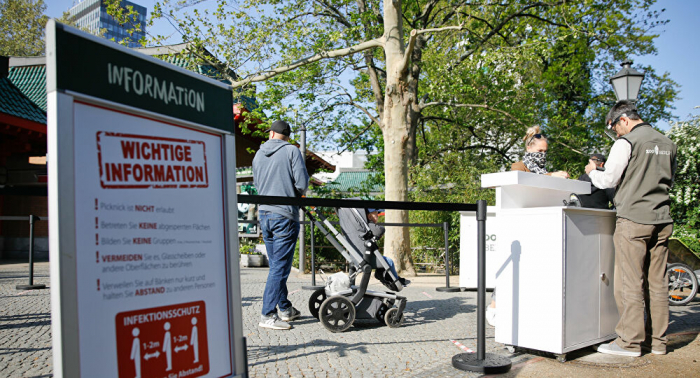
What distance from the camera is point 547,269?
4441 millimetres

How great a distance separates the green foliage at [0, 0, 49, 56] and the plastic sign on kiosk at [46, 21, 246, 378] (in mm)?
38034

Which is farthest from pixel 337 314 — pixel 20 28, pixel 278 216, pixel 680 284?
pixel 20 28

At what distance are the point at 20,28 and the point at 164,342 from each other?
134ft

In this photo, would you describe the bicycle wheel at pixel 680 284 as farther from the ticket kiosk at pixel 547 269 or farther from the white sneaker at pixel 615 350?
the white sneaker at pixel 615 350

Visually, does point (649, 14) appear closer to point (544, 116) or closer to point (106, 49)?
point (544, 116)

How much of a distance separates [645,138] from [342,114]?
1462cm

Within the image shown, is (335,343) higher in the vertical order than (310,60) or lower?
lower

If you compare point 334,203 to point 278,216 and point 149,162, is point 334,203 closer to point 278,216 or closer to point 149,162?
point 149,162

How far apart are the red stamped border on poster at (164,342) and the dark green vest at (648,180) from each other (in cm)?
390

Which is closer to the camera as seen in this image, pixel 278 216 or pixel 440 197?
pixel 278 216

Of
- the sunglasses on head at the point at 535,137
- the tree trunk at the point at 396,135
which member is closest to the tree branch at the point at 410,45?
the tree trunk at the point at 396,135

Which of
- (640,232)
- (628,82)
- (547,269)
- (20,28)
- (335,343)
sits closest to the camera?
(547,269)

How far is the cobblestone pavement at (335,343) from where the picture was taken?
4082mm

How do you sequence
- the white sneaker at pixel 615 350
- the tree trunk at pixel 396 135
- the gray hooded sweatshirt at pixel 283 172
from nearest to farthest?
the white sneaker at pixel 615 350 → the gray hooded sweatshirt at pixel 283 172 → the tree trunk at pixel 396 135
